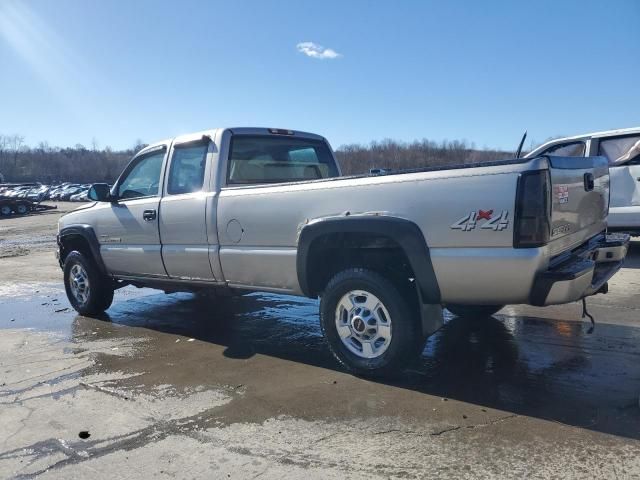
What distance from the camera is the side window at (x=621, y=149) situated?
9.19 metres

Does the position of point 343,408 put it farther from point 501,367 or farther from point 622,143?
point 622,143

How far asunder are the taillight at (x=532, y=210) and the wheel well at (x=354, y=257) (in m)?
0.89

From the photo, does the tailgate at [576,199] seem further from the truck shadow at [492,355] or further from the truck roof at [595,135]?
the truck roof at [595,135]

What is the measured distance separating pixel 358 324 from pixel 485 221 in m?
1.33

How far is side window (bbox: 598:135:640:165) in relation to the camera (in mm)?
9188

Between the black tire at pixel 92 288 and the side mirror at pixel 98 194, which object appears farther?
the black tire at pixel 92 288

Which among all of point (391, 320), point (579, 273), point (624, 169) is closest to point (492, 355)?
point (391, 320)

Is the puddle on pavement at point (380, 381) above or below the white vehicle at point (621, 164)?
below

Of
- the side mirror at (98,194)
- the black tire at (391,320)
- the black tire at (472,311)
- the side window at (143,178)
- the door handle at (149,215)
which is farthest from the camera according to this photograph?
the side mirror at (98,194)

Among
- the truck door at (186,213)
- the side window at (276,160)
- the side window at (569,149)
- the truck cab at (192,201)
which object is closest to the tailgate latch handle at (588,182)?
the truck cab at (192,201)

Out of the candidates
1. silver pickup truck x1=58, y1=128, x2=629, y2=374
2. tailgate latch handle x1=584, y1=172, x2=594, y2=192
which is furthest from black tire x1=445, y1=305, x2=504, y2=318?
tailgate latch handle x1=584, y1=172, x2=594, y2=192

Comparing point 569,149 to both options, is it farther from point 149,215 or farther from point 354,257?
point 149,215

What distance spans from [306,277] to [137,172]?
304 centimetres

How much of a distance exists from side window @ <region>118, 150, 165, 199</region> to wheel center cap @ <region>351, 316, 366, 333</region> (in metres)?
2.92
